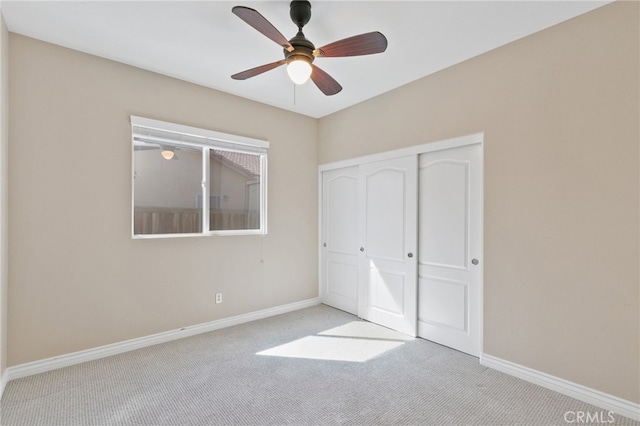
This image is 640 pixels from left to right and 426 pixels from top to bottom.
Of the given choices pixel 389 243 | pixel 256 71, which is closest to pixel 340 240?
pixel 389 243

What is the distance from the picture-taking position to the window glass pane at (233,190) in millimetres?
3623

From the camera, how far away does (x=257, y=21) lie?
1824 millimetres

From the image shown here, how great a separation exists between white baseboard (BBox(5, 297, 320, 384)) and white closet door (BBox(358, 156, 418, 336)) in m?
1.23

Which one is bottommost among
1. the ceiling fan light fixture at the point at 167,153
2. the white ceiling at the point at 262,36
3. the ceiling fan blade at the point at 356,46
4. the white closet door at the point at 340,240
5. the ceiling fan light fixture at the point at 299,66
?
the white closet door at the point at 340,240

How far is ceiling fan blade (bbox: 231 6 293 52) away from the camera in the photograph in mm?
1712

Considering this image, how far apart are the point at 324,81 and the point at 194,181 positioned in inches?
74.0

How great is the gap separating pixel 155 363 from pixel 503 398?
2854mm

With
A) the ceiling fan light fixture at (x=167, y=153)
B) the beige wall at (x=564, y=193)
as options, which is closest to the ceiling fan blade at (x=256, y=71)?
the ceiling fan light fixture at (x=167, y=153)

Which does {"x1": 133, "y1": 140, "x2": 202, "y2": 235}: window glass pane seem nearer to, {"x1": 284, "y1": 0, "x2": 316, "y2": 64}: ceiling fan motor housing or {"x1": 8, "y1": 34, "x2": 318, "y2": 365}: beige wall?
{"x1": 8, "y1": 34, "x2": 318, "y2": 365}: beige wall

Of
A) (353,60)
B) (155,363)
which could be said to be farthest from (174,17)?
(155,363)

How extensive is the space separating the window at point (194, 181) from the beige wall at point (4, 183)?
34.6 inches

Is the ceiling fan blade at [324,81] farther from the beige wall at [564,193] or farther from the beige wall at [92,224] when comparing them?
the beige wall at [92,224]

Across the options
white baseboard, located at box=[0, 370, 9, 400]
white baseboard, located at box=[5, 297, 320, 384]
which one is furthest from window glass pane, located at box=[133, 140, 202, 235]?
white baseboard, located at box=[0, 370, 9, 400]

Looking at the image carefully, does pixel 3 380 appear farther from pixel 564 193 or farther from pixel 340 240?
pixel 564 193
